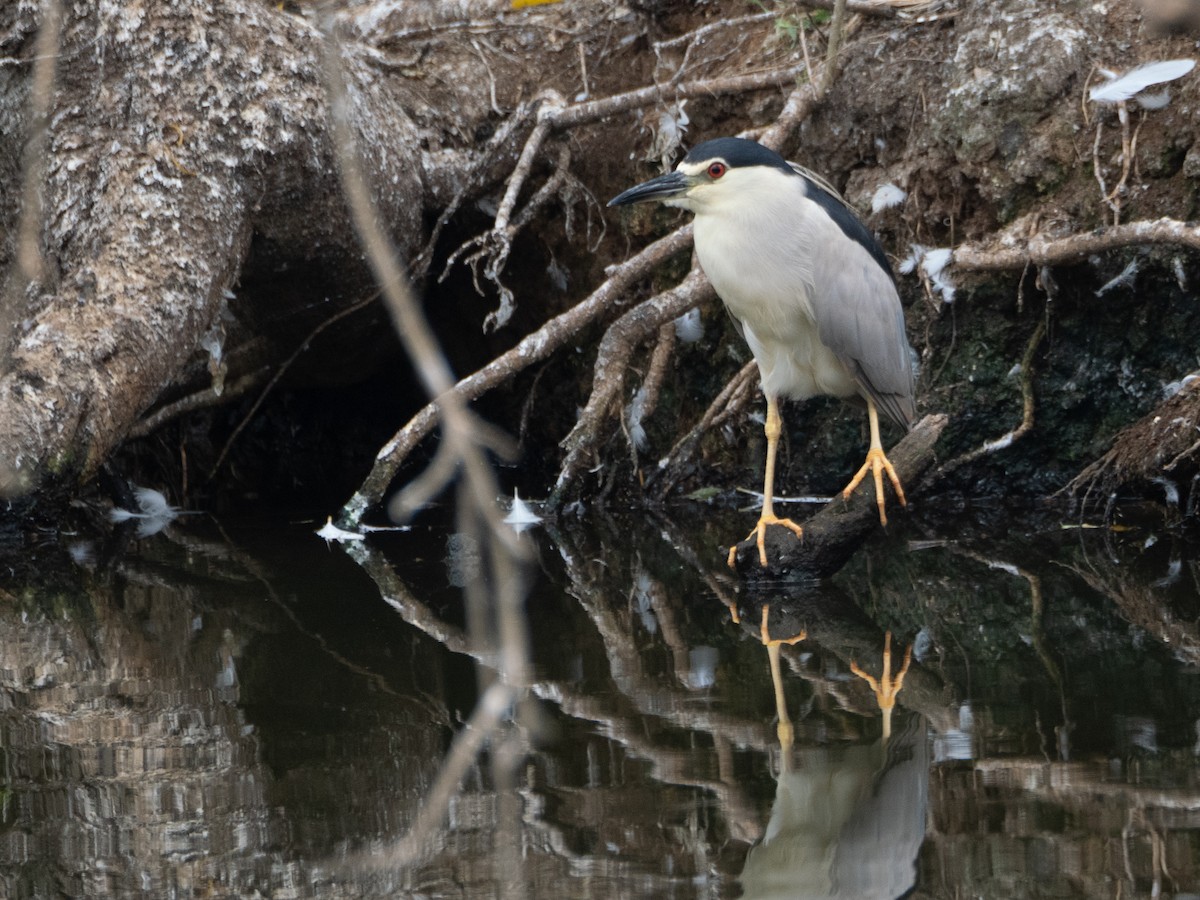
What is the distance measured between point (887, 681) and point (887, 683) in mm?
18

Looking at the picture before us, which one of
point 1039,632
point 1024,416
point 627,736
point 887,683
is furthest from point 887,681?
point 1024,416

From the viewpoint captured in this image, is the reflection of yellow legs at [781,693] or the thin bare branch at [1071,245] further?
the thin bare branch at [1071,245]

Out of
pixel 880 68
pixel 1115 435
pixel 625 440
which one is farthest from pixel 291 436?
pixel 1115 435

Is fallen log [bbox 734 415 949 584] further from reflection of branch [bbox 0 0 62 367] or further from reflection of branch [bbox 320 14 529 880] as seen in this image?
reflection of branch [bbox 0 0 62 367]

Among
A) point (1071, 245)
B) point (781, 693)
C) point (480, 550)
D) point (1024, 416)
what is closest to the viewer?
point (781, 693)

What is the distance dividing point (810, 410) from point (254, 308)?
240cm

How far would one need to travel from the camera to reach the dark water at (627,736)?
205 cm

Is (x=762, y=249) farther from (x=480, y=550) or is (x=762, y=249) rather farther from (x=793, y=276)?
(x=480, y=550)

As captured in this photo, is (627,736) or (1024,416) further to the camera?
(1024,416)

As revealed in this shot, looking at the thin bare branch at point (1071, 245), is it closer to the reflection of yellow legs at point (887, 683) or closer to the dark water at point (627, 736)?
the dark water at point (627, 736)

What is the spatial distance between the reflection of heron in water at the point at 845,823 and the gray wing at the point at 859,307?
6.13 feet

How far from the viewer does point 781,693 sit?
2.91m

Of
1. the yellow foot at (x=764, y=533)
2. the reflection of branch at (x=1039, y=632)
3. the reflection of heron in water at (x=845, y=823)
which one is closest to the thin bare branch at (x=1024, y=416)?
the reflection of branch at (x=1039, y=632)

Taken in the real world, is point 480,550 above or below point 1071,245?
below
